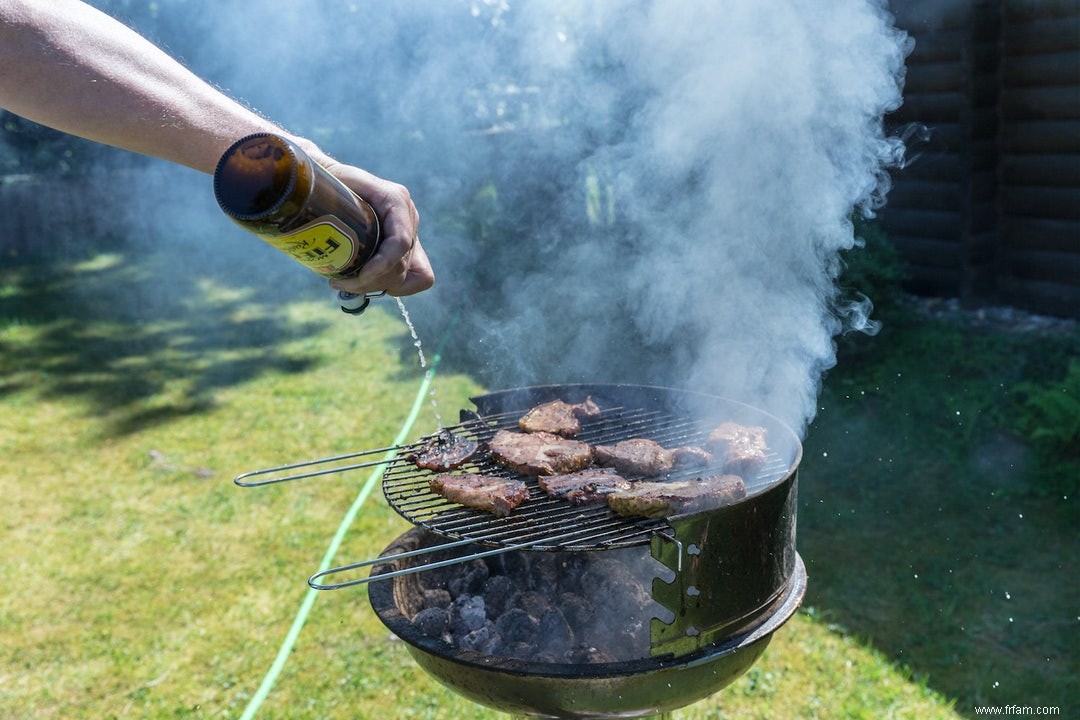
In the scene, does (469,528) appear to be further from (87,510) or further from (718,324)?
(87,510)

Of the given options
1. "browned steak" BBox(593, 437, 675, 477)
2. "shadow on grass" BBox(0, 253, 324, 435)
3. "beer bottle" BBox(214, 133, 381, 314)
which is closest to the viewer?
"beer bottle" BBox(214, 133, 381, 314)

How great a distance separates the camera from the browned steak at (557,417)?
292 centimetres

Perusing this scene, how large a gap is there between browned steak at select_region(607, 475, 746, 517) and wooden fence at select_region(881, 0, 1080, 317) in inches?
232

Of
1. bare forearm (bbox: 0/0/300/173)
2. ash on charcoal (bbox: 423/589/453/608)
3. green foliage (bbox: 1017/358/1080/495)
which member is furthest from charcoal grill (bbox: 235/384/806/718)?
green foliage (bbox: 1017/358/1080/495)

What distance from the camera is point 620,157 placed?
232 inches

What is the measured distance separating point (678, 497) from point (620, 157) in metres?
4.06

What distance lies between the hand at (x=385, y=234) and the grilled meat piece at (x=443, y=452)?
57 centimetres

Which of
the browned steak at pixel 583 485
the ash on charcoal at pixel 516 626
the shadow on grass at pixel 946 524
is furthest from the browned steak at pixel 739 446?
the shadow on grass at pixel 946 524

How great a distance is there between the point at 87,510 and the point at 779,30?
5.19 m

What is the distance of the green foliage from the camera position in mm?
4742

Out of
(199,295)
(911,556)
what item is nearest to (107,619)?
(911,556)

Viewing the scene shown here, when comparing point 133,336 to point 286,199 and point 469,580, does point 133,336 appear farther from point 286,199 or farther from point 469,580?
point 286,199

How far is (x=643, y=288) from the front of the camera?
205 inches

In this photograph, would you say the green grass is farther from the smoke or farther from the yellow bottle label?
the yellow bottle label
